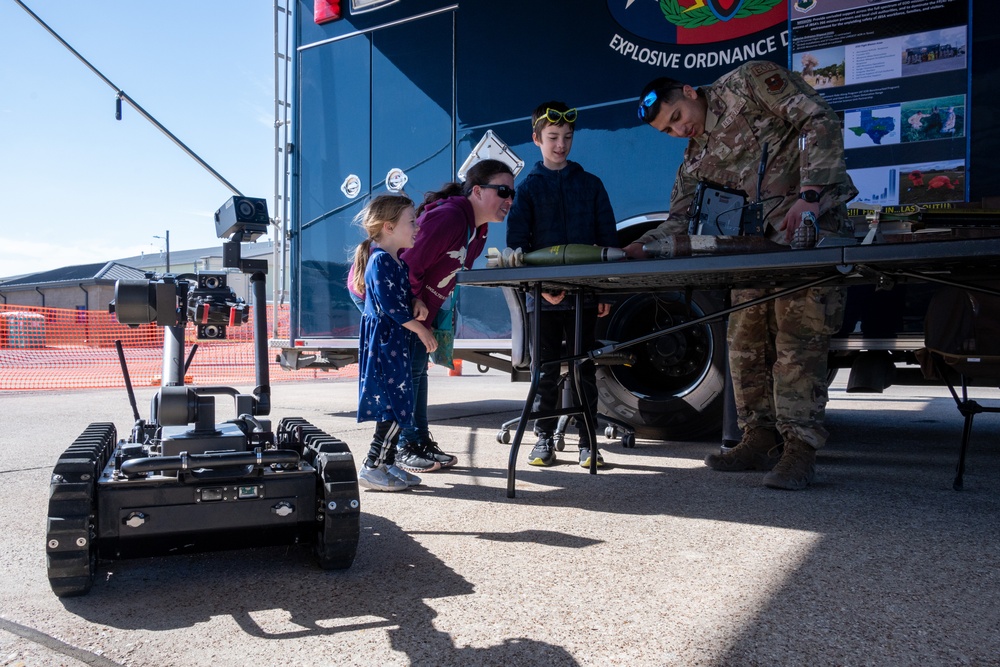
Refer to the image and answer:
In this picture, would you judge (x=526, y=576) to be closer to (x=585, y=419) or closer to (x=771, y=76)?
(x=585, y=419)

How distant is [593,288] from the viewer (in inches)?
128

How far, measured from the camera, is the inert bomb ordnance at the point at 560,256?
248cm

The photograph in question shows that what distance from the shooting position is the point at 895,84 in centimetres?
339

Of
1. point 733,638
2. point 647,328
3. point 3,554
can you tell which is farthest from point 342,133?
point 733,638

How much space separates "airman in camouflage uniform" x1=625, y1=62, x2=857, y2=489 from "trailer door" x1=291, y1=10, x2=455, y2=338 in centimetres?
188

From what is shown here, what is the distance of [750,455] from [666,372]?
0.94 metres

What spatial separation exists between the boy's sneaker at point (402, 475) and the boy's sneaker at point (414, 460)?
0.92 feet

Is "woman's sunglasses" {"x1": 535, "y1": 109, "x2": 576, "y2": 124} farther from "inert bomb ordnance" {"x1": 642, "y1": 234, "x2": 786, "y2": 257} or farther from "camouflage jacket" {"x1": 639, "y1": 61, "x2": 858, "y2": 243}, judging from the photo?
"inert bomb ordnance" {"x1": 642, "y1": 234, "x2": 786, "y2": 257}

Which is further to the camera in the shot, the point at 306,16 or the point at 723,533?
the point at 306,16

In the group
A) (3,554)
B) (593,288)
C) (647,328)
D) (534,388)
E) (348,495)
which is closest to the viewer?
(348,495)

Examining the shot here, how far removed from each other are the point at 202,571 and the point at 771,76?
2.62 metres

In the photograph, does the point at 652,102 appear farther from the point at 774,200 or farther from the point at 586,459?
the point at 586,459

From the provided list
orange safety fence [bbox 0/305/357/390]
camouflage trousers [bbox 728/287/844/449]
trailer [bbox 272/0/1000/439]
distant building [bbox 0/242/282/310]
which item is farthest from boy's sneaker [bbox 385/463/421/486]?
distant building [bbox 0/242/282/310]

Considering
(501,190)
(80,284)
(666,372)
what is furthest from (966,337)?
(80,284)
